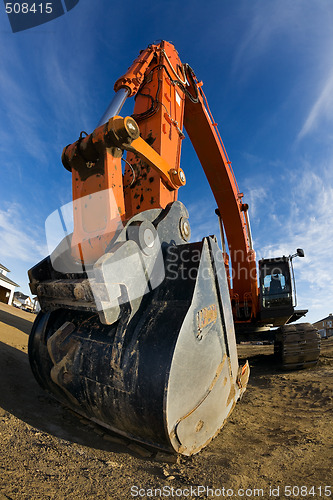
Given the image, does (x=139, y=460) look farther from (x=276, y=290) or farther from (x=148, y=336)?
(x=276, y=290)

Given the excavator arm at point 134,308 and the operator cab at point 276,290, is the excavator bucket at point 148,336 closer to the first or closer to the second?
the excavator arm at point 134,308

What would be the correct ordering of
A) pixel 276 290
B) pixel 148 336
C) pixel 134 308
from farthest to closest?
pixel 276 290, pixel 134 308, pixel 148 336

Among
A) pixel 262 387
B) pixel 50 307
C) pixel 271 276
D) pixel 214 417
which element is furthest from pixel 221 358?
pixel 271 276

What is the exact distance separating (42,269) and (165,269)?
107 cm

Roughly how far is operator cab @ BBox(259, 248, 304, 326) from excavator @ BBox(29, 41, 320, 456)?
384 cm

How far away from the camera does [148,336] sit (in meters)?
1.74

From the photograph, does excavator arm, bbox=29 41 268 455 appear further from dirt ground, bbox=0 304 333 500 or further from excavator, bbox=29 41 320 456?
dirt ground, bbox=0 304 333 500

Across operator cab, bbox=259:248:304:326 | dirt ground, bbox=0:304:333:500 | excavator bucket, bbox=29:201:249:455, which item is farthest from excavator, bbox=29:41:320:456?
operator cab, bbox=259:248:304:326

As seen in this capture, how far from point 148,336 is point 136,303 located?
261 mm

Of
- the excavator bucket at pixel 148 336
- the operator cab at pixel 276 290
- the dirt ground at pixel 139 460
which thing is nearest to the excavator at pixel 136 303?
the excavator bucket at pixel 148 336

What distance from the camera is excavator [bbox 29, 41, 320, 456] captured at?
166 centimetres

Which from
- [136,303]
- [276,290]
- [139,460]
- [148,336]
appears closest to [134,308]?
[136,303]

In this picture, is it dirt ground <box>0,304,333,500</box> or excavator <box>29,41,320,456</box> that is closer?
dirt ground <box>0,304,333,500</box>

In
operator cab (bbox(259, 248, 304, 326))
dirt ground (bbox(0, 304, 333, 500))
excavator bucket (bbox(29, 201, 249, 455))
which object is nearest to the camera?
dirt ground (bbox(0, 304, 333, 500))
